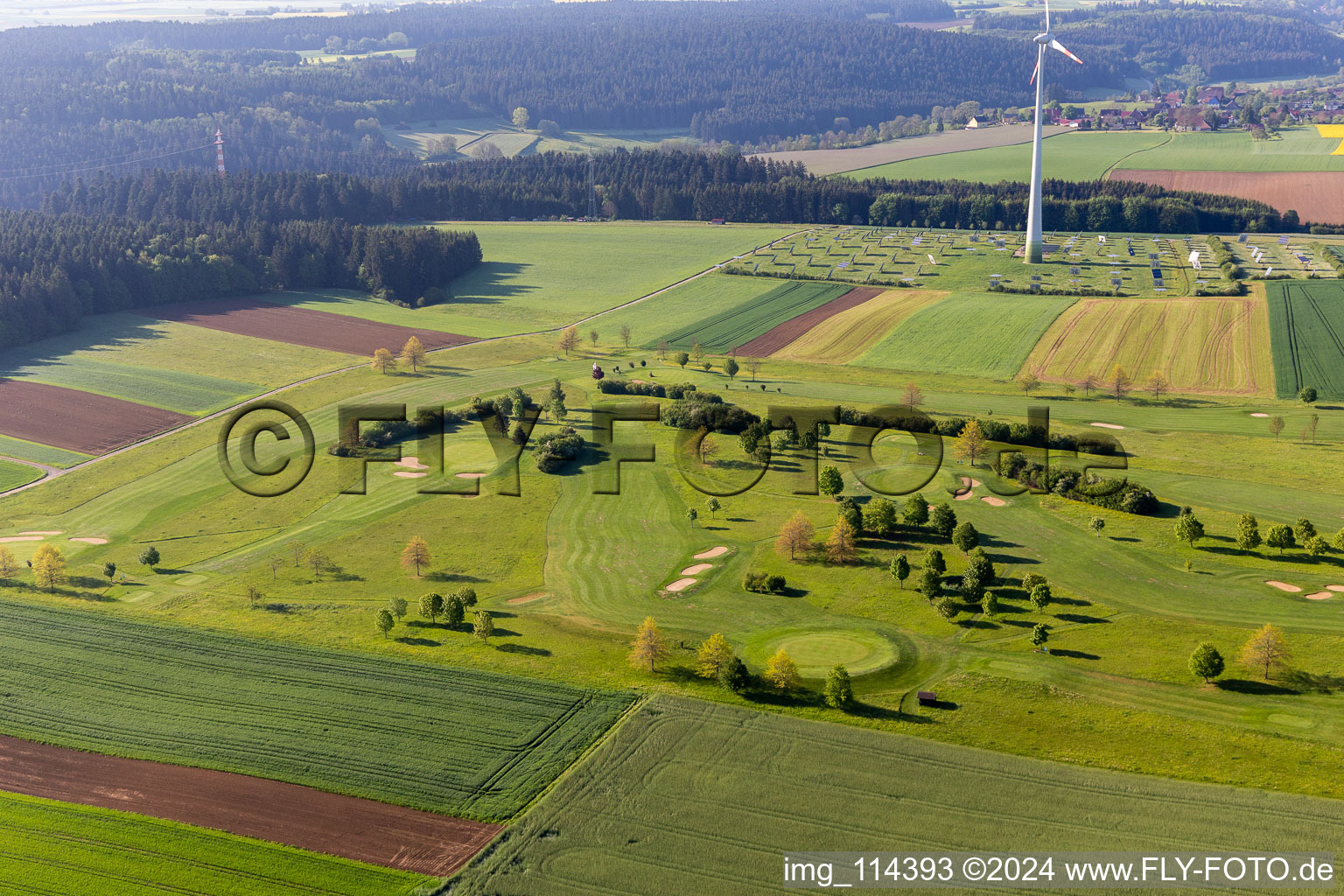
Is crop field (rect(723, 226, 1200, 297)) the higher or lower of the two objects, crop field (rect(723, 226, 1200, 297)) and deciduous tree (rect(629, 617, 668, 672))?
the higher

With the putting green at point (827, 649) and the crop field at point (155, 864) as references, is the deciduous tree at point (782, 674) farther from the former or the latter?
the crop field at point (155, 864)

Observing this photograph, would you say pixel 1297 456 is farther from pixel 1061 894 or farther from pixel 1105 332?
pixel 1061 894

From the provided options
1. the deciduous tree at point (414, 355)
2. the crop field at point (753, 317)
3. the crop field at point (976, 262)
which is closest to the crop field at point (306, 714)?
the deciduous tree at point (414, 355)

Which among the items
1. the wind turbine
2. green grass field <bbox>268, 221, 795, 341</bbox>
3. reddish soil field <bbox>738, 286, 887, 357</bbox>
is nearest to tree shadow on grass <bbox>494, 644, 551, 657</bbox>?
reddish soil field <bbox>738, 286, 887, 357</bbox>

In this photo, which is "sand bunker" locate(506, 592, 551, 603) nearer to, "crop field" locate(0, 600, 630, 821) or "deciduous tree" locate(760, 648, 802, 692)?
"crop field" locate(0, 600, 630, 821)

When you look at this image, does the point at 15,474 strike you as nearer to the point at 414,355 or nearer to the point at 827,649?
the point at 414,355

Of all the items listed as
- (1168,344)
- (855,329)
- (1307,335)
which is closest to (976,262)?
(855,329)
